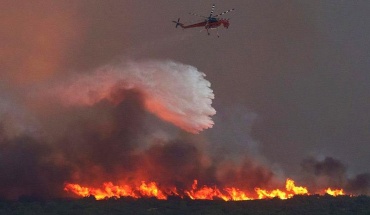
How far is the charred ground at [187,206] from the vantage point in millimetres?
136000

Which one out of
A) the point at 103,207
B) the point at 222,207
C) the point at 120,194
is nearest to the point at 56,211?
the point at 103,207

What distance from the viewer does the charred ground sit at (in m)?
136

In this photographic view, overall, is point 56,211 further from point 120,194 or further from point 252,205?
point 252,205

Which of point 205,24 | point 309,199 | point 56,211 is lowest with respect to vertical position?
point 56,211

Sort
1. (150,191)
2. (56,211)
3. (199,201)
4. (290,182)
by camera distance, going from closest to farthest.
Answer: (56,211) → (199,201) → (150,191) → (290,182)

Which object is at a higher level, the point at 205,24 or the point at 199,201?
the point at 205,24

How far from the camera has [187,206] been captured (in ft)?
460

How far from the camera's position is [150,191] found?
509 feet

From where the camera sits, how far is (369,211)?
139 meters

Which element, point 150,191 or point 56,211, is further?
point 150,191

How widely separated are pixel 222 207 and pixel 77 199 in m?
30.2

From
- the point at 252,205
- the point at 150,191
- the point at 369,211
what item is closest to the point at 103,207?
the point at 150,191

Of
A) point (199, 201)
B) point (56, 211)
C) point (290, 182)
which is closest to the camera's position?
point (56, 211)

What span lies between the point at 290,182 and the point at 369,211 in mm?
33609
